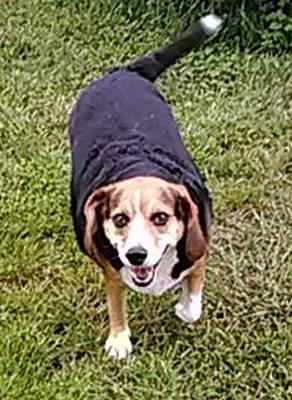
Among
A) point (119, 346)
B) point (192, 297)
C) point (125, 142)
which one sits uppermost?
point (125, 142)

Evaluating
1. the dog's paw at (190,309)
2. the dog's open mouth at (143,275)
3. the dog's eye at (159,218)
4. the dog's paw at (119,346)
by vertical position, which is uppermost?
the dog's eye at (159,218)

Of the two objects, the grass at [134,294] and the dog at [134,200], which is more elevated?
the dog at [134,200]

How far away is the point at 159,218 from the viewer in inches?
106

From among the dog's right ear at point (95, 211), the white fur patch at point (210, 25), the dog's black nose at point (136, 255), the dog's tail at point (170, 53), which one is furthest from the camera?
the white fur patch at point (210, 25)

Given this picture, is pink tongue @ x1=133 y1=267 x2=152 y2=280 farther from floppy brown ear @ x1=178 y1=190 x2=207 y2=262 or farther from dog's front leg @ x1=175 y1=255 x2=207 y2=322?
dog's front leg @ x1=175 y1=255 x2=207 y2=322

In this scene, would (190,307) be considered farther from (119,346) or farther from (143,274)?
(143,274)

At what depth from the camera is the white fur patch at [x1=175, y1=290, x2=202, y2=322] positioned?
3086mm

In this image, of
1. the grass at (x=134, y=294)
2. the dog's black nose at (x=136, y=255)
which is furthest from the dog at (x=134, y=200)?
the grass at (x=134, y=294)

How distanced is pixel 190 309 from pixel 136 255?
0.51 meters

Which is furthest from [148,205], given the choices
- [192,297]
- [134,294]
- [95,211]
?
[134,294]

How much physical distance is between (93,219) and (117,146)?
242 millimetres

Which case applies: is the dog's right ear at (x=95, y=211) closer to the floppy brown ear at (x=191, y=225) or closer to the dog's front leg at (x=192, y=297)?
the floppy brown ear at (x=191, y=225)

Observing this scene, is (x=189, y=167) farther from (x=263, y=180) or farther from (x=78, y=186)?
(x=263, y=180)

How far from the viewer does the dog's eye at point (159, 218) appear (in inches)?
105
